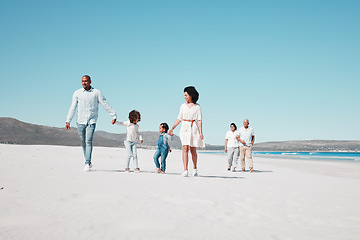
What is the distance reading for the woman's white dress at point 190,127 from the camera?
7.45 metres

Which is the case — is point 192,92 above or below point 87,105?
above

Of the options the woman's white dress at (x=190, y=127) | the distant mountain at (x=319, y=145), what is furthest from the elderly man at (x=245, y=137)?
the distant mountain at (x=319, y=145)

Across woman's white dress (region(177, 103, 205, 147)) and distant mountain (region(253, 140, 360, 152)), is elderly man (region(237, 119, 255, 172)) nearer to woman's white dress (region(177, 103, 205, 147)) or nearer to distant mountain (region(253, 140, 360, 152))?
woman's white dress (region(177, 103, 205, 147))

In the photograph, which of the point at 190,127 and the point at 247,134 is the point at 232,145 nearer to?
the point at 247,134

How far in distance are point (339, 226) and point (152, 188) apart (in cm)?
281

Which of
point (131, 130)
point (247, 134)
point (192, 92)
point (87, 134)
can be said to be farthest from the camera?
point (247, 134)

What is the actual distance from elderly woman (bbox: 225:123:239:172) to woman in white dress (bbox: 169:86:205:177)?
4.37 m

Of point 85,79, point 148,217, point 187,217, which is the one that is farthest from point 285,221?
point 85,79

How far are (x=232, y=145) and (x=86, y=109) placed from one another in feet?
21.0

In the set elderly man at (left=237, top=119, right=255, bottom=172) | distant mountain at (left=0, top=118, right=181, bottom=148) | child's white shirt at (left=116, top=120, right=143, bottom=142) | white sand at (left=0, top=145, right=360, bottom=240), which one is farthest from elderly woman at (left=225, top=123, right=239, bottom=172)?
distant mountain at (left=0, top=118, right=181, bottom=148)

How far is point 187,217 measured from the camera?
331 centimetres

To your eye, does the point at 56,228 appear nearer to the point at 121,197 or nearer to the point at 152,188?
the point at 121,197

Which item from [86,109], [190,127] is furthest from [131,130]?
[190,127]

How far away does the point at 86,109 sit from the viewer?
7391 millimetres
